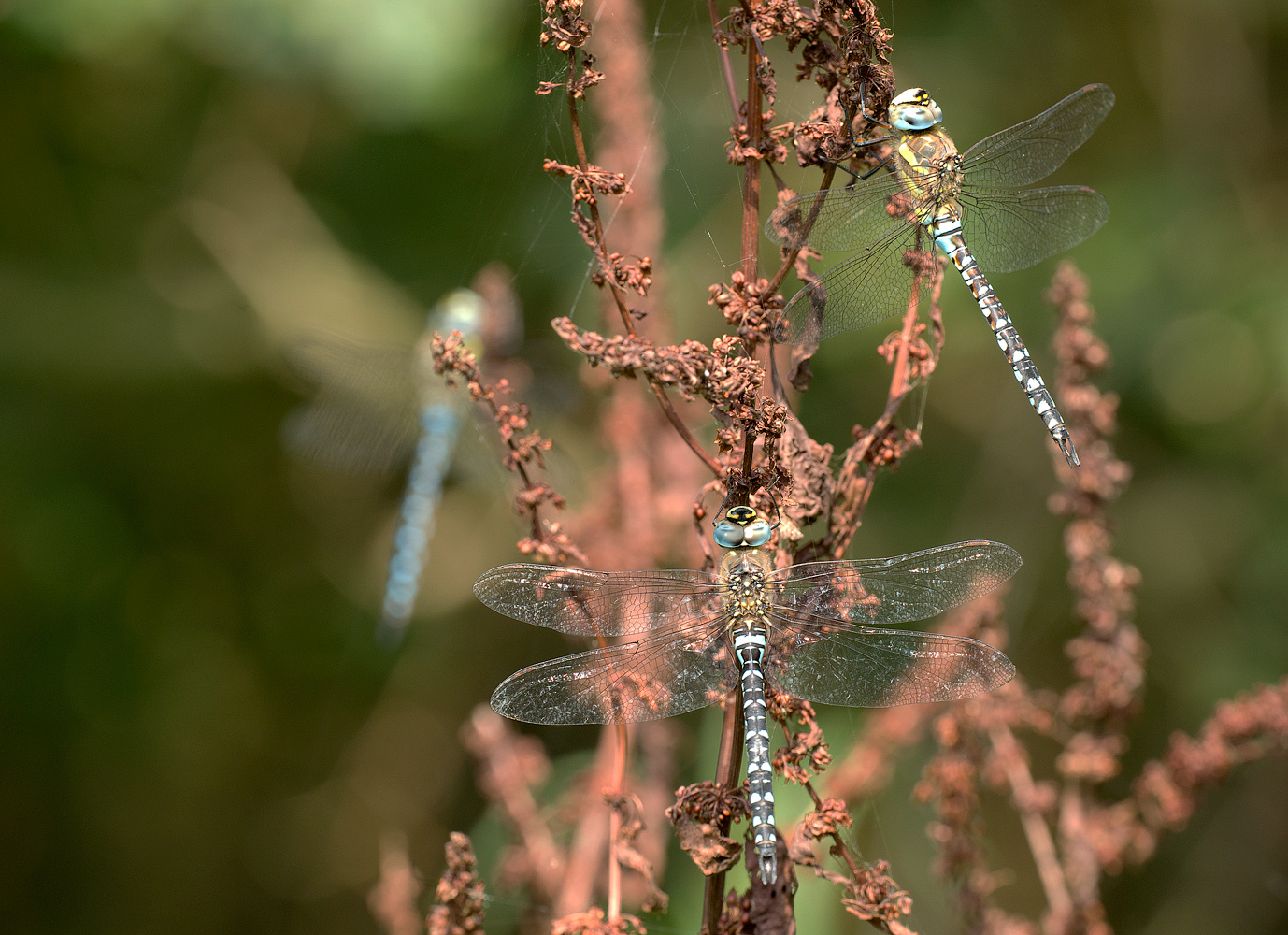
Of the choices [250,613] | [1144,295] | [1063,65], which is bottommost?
[250,613]

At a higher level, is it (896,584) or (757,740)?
(896,584)

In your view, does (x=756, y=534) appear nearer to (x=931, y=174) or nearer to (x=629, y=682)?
(x=629, y=682)

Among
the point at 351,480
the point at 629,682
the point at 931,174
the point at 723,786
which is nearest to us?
the point at 723,786

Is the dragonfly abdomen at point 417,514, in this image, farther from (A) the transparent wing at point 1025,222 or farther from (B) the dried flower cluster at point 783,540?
(A) the transparent wing at point 1025,222

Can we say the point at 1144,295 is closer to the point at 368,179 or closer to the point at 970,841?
the point at 970,841

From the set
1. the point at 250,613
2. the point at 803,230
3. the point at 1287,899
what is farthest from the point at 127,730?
the point at 1287,899

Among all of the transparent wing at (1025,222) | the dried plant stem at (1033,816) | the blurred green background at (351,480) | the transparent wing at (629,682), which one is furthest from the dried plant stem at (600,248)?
the blurred green background at (351,480)

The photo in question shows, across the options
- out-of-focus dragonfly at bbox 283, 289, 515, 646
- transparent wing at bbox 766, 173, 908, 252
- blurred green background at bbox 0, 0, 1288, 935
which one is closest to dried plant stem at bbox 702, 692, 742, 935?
transparent wing at bbox 766, 173, 908, 252

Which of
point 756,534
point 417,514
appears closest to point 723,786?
point 756,534
